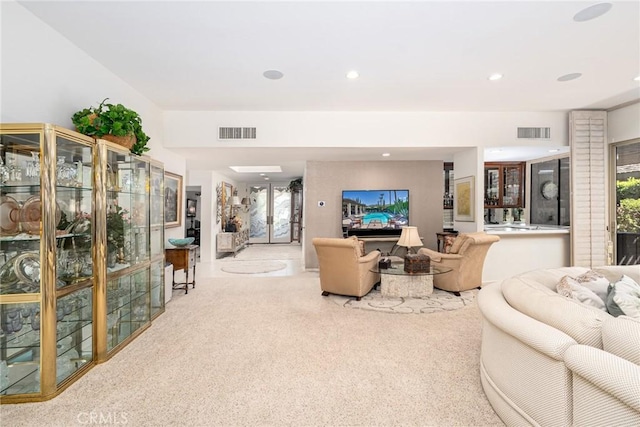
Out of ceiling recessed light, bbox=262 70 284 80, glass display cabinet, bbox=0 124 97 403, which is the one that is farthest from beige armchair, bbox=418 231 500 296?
glass display cabinet, bbox=0 124 97 403

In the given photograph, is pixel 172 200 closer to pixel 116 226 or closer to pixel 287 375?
pixel 116 226

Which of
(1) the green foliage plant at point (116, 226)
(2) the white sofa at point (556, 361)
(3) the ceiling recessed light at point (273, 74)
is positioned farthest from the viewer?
(3) the ceiling recessed light at point (273, 74)

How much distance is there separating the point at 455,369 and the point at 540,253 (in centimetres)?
387

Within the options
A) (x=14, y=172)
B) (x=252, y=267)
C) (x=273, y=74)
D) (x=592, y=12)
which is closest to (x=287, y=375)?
(x=14, y=172)

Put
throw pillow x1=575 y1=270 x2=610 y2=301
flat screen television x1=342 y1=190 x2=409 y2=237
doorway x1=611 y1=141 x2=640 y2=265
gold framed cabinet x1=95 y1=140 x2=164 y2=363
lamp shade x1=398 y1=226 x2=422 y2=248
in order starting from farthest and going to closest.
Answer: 1. flat screen television x1=342 y1=190 x2=409 y2=237
2. doorway x1=611 y1=141 x2=640 y2=265
3. lamp shade x1=398 y1=226 x2=422 y2=248
4. gold framed cabinet x1=95 y1=140 x2=164 y2=363
5. throw pillow x1=575 y1=270 x2=610 y2=301

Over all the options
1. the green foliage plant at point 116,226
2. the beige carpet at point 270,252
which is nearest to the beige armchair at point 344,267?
the green foliage plant at point 116,226

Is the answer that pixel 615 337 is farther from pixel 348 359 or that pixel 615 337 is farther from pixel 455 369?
pixel 348 359

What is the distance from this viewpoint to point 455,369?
7.93 feet

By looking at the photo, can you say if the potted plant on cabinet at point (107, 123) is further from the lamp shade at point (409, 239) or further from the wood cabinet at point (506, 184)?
the wood cabinet at point (506, 184)

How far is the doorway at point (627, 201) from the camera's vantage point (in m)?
4.54

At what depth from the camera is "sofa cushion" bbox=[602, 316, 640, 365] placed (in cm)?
119

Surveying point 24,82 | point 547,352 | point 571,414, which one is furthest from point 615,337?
point 24,82

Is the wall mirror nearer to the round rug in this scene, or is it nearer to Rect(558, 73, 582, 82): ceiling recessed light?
the round rug

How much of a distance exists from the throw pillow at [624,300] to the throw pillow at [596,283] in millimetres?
155
